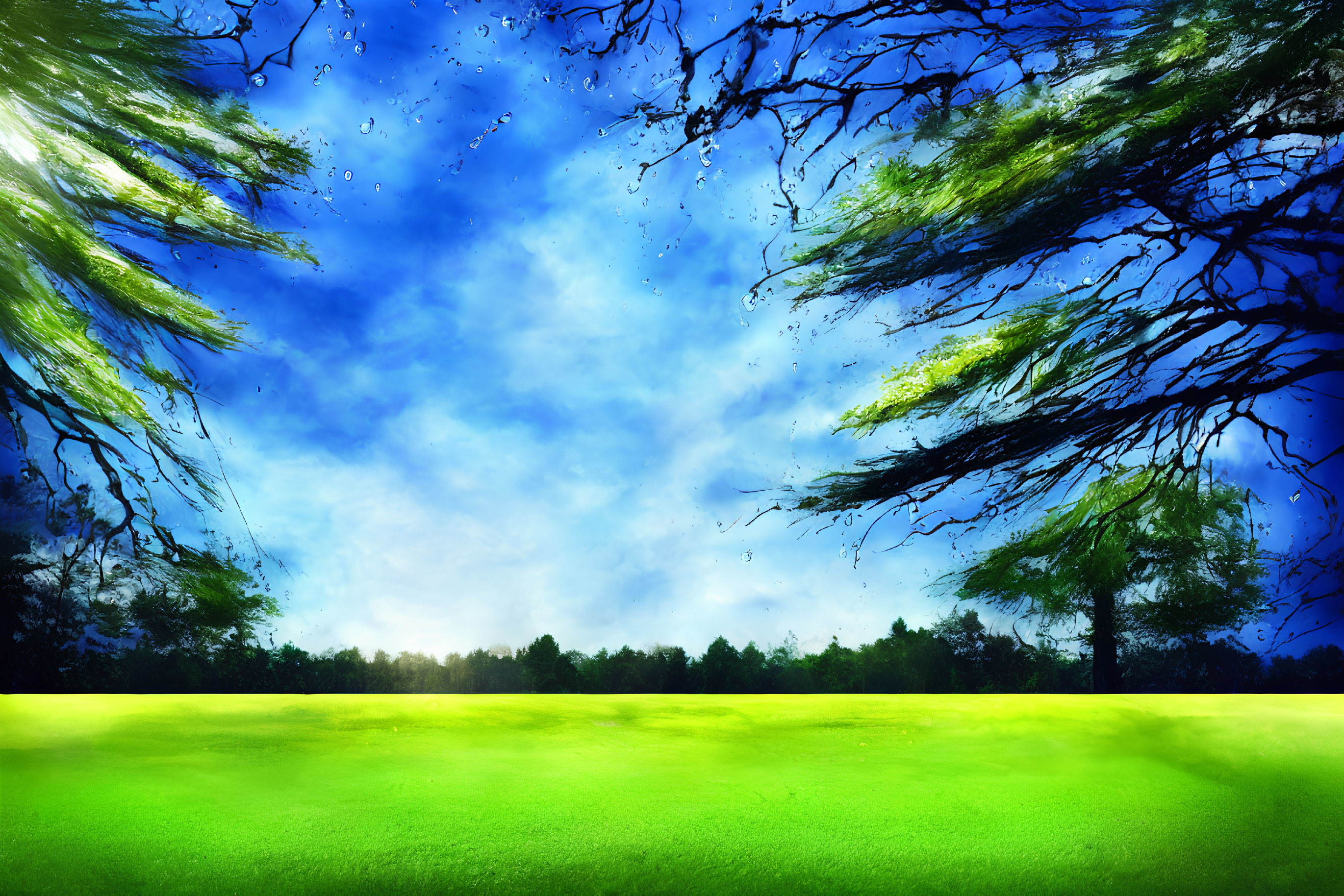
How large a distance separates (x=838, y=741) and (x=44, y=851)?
2969 mm

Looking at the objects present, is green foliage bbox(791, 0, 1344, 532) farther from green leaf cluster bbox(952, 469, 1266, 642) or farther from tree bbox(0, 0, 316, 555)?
tree bbox(0, 0, 316, 555)

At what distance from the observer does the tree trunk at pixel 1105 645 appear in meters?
3.92

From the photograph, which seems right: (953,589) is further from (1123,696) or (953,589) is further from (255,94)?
(255,94)

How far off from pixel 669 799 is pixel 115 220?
450 centimetres

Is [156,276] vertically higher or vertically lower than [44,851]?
higher

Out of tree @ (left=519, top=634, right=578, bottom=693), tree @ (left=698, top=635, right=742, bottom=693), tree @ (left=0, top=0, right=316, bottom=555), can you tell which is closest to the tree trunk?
tree @ (left=698, top=635, right=742, bottom=693)

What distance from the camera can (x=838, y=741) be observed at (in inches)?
115

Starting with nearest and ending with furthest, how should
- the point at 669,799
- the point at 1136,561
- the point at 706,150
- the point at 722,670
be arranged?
the point at 669,799 → the point at 706,150 → the point at 722,670 → the point at 1136,561

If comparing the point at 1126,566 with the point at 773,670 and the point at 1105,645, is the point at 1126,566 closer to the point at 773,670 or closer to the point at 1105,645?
the point at 1105,645

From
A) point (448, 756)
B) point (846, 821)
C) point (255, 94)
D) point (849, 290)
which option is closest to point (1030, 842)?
point (846, 821)

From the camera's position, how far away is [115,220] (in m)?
3.81

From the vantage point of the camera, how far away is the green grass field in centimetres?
207

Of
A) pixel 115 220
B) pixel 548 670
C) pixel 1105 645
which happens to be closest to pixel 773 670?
pixel 548 670

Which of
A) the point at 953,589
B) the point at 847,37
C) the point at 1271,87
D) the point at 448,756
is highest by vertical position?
the point at 847,37
